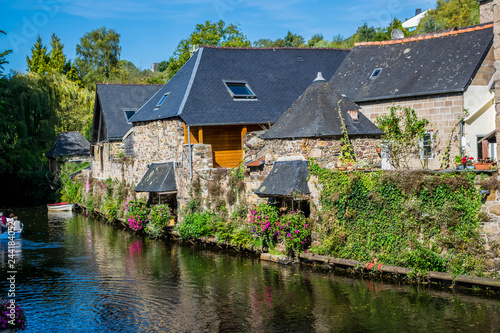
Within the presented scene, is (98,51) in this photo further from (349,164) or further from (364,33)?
(349,164)

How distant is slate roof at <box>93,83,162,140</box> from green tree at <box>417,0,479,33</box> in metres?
24.9

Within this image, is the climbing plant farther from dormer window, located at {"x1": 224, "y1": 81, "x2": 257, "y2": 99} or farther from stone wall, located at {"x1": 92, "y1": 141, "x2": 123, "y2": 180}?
stone wall, located at {"x1": 92, "y1": 141, "x2": 123, "y2": 180}

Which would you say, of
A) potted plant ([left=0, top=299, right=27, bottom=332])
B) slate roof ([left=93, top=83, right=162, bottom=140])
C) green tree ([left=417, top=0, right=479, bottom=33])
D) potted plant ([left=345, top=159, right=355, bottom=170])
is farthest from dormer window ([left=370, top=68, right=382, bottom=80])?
green tree ([left=417, top=0, right=479, bottom=33])

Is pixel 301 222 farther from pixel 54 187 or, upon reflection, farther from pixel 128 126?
pixel 54 187

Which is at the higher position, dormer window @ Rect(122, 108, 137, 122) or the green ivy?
dormer window @ Rect(122, 108, 137, 122)

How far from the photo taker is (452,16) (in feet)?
162

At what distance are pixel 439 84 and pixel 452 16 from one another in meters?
33.4

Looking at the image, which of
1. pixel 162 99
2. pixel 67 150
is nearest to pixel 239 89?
pixel 162 99

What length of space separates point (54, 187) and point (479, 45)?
30.5 meters

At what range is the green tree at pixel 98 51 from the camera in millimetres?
58875

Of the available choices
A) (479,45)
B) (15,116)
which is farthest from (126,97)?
(479,45)

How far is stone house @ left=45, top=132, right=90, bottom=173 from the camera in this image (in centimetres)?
3947

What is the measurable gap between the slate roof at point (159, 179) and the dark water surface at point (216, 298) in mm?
3714

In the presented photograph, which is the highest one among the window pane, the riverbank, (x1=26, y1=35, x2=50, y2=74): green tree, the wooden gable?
(x1=26, y1=35, x2=50, y2=74): green tree
